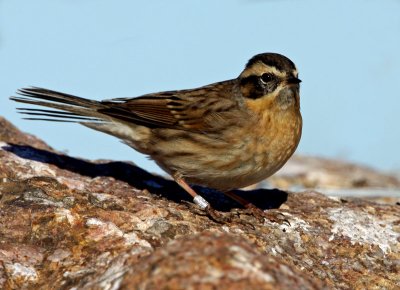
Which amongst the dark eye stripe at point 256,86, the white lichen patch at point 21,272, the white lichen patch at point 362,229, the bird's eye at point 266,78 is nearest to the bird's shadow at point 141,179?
the white lichen patch at point 362,229

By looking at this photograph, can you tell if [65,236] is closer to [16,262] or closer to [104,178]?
[16,262]

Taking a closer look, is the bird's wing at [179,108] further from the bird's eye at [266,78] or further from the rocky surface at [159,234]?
the rocky surface at [159,234]

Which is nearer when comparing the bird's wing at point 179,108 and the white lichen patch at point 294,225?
the white lichen patch at point 294,225

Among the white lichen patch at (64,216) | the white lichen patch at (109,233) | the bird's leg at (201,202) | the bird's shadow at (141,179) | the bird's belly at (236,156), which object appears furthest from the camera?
the bird's shadow at (141,179)

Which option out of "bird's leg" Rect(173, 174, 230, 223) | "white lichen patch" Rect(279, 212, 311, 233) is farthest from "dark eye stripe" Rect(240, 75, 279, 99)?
"white lichen patch" Rect(279, 212, 311, 233)

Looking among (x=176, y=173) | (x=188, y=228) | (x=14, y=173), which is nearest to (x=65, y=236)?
(x=188, y=228)

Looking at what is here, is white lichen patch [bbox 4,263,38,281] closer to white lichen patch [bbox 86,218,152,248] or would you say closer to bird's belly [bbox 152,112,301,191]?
white lichen patch [bbox 86,218,152,248]

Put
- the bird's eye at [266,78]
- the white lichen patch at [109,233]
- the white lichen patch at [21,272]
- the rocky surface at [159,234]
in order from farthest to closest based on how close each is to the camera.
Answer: the bird's eye at [266,78], the white lichen patch at [109,233], the white lichen patch at [21,272], the rocky surface at [159,234]
